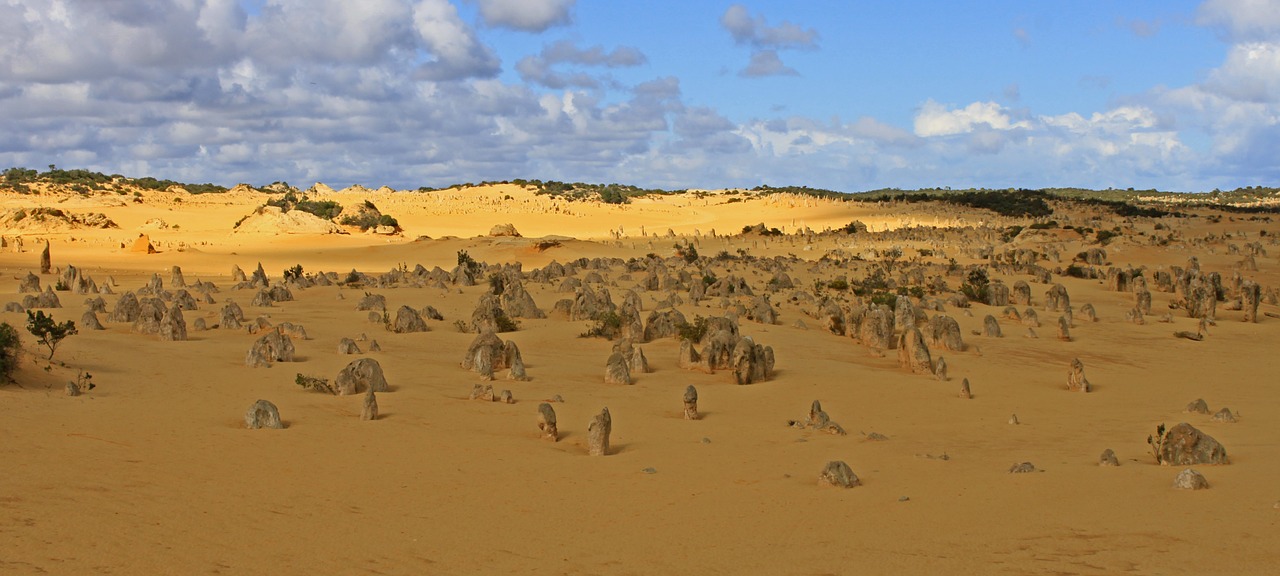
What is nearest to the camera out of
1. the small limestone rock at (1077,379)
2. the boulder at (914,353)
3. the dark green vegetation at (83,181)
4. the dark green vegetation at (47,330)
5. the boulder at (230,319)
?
the dark green vegetation at (47,330)

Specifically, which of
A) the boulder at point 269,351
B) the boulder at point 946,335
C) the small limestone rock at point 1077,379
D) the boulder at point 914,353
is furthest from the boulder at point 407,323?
the small limestone rock at point 1077,379

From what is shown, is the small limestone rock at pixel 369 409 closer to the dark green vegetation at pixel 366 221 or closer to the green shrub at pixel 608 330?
the green shrub at pixel 608 330

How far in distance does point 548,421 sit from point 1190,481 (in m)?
5.13

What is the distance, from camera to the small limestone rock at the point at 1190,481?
811cm

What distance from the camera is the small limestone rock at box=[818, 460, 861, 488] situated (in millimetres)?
8523

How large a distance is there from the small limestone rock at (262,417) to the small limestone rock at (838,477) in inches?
179

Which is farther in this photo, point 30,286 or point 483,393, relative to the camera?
point 30,286

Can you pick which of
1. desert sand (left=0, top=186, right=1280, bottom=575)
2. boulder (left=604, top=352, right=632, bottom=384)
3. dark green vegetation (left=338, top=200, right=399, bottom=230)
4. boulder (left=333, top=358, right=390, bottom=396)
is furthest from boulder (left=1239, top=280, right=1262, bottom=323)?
dark green vegetation (left=338, top=200, right=399, bottom=230)

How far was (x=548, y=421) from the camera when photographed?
32.4 ft

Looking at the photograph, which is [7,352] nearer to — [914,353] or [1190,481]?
[1190,481]

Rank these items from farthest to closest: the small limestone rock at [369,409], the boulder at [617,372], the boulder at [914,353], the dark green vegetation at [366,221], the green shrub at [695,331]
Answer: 1. the dark green vegetation at [366,221]
2. the green shrub at [695,331]
3. the boulder at [914,353]
4. the boulder at [617,372]
5. the small limestone rock at [369,409]

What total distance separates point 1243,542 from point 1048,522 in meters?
1.15

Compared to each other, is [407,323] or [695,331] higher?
[695,331]

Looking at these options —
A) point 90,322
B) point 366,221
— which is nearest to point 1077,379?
point 90,322
